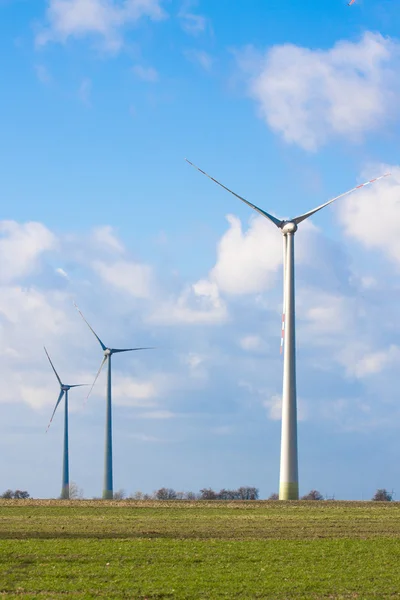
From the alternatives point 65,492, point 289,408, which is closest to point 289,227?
point 289,408

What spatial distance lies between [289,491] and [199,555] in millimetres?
39255

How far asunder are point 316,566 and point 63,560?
382 inches

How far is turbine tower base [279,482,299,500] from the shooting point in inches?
3103

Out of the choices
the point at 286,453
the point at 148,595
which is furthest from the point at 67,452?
the point at 148,595

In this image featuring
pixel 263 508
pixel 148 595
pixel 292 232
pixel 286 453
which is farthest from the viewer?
pixel 292 232

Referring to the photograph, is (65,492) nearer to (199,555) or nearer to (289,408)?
(289,408)

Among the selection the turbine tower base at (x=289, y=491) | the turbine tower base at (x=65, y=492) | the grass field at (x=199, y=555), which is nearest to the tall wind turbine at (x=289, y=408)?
the turbine tower base at (x=289, y=491)

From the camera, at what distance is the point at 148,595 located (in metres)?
31.5

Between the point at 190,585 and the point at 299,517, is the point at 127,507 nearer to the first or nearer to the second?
the point at 299,517

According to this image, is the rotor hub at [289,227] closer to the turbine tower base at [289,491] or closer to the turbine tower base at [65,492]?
the turbine tower base at [289,491]

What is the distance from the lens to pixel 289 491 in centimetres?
7888

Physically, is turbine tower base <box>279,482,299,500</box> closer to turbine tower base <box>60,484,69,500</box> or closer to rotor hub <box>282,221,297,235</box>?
rotor hub <box>282,221,297,235</box>

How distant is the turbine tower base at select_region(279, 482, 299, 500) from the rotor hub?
20795mm

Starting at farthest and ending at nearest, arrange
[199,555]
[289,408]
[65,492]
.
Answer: [65,492], [289,408], [199,555]
